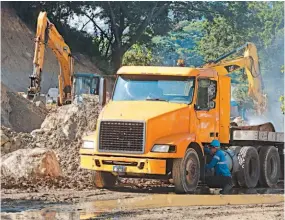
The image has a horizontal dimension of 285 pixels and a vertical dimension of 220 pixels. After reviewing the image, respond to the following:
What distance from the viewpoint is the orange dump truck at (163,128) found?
1402cm

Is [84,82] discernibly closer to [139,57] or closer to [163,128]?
[139,57]

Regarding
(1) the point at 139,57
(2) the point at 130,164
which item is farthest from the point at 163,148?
(1) the point at 139,57

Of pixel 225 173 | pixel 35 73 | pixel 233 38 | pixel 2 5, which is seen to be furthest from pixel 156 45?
pixel 225 173

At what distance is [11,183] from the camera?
14461 mm

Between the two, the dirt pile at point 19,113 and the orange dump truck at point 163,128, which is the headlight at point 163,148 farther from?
the dirt pile at point 19,113

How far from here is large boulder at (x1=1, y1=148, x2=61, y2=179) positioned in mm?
14727

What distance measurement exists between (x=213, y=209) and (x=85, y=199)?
253cm

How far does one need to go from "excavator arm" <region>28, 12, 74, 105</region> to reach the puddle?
7725 mm

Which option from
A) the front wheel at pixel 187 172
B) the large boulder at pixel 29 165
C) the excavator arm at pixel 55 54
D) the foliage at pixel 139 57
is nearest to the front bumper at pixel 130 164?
the front wheel at pixel 187 172

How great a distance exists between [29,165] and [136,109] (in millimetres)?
2703

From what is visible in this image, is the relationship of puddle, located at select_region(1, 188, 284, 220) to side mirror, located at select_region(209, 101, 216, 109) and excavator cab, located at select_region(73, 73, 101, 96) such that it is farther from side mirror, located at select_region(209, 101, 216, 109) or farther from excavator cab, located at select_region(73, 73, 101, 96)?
excavator cab, located at select_region(73, 73, 101, 96)

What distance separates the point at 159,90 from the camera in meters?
15.0

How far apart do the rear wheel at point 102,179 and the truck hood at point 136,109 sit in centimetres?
150

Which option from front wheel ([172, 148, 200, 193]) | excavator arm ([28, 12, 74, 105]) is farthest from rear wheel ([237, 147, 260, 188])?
excavator arm ([28, 12, 74, 105])
